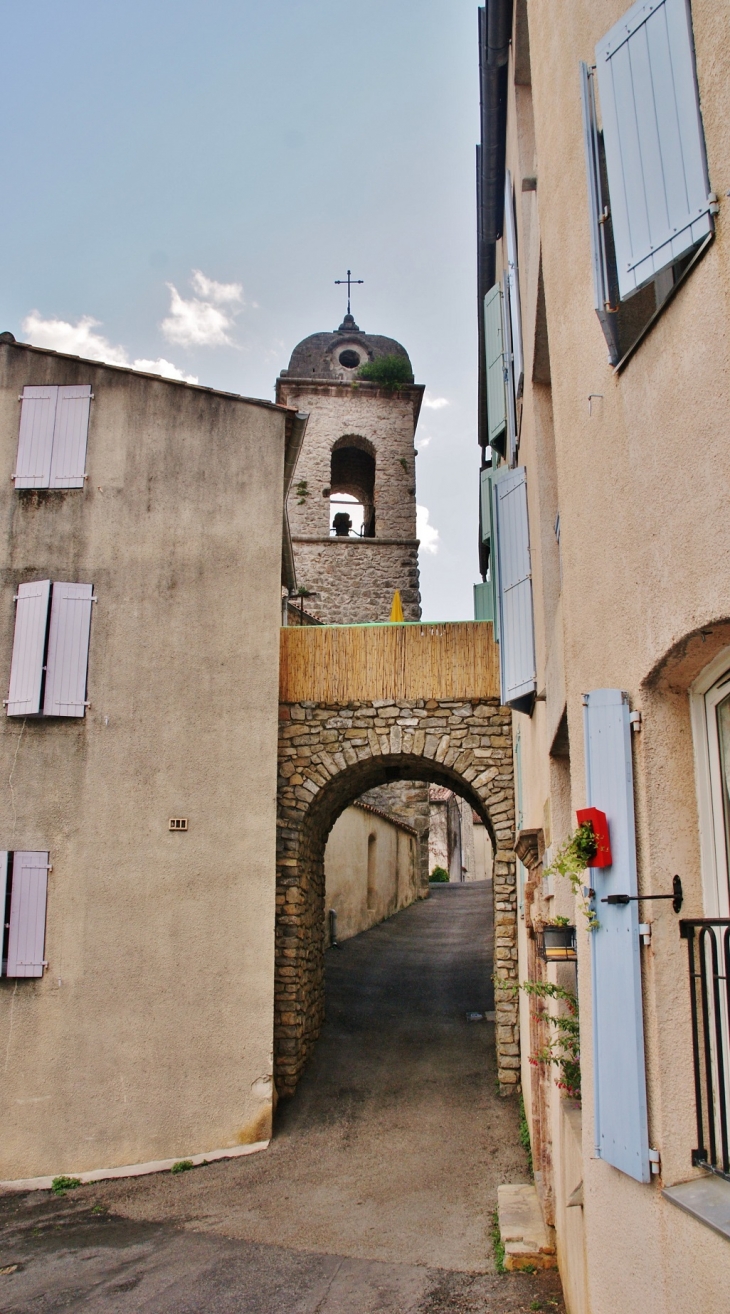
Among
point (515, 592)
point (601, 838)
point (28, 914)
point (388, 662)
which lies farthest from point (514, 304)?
point (28, 914)

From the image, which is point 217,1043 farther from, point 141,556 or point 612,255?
point 612,255

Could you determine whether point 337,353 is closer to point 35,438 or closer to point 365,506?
point 365,506

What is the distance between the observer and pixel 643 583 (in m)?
2.95

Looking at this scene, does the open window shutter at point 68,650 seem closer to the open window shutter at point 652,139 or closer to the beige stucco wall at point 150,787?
the beige stucco wall at point 150,787

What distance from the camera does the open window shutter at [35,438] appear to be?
33.2ft

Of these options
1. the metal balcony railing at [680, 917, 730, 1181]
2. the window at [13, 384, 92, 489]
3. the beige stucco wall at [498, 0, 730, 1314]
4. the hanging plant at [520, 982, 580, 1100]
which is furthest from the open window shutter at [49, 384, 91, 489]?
the metal balcony railing at [680, 917, 730, 1181]

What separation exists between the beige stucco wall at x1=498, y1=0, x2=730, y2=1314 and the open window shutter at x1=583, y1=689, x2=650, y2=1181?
0.04m

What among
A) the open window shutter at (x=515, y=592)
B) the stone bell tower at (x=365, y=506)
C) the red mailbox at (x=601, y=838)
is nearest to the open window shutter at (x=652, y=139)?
the red mailbox at (x=601, y=838)

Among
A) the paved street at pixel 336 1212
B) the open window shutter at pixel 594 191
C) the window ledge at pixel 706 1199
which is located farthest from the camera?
the paved street at pixel 336 1212

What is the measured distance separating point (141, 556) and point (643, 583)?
7.77 metres

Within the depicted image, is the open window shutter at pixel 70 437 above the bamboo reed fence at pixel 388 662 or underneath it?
above

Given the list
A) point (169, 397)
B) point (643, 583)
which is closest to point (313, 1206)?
point (643, 583)

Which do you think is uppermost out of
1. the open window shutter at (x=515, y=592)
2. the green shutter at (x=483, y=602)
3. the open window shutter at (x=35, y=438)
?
the open window shutter at (x=35, y=438)

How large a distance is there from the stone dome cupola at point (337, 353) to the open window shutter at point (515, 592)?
1599 cm
